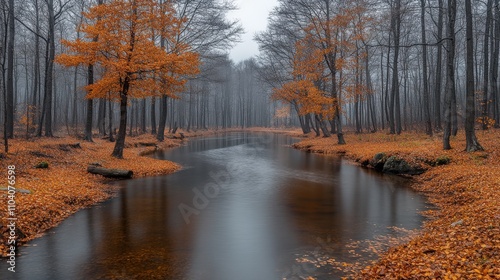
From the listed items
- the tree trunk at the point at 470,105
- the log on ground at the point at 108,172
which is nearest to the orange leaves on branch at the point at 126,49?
the log on ground at the point at 108,172

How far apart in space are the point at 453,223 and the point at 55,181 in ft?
43.7

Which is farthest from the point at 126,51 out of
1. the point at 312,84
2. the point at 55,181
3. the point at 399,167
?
the point at 312,84

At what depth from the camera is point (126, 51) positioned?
1723 centimetres

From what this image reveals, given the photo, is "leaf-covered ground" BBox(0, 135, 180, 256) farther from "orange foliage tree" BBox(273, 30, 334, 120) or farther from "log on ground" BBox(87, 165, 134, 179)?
"orange foliage tree" BBox(273, 30, 334, 120)

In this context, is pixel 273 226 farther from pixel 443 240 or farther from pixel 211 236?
pixel 443 240

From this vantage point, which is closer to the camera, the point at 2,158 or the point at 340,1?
the point at 2,158

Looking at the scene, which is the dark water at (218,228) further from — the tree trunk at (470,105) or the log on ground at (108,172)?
the tree trunk at (470,105)

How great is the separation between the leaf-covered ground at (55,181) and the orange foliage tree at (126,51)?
2266mm

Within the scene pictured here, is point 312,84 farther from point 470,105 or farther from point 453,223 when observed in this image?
point 453,223

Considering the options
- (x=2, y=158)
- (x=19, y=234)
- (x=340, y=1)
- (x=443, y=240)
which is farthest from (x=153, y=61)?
(x=340, y=1)

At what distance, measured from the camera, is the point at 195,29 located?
103 ft

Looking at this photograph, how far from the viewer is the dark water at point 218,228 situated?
259 inches

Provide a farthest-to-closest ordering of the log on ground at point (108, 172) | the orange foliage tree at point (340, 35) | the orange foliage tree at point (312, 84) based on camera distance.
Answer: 1. the orange foliage tree at point (312, 84)
2. the orange foliage tree at point (340, 35)
3. the log on ground at point (108, 172)

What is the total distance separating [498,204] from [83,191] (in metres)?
13.3
